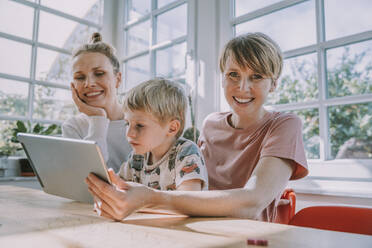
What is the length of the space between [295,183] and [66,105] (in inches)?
79.5

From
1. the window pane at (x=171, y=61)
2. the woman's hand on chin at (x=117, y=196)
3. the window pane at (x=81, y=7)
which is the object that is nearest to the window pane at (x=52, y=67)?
the window pane at (x=81, y=7)

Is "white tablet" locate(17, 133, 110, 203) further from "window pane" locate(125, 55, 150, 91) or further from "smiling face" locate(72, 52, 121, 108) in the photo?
"window pane" locate(125, 55, 150, 91)

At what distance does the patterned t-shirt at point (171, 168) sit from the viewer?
962mm

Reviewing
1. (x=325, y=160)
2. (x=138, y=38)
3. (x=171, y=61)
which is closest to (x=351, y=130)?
(x=325, y=160)

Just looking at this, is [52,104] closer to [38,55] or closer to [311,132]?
[38,55]

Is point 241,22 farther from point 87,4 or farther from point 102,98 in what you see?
point 87,4

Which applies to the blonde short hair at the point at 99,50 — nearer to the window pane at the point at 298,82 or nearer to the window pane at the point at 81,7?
the window pane at the point at 298,82

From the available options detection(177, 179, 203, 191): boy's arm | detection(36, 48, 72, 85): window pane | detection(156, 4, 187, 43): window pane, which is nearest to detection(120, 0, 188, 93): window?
detection(156, 4, 187, 43): window pane

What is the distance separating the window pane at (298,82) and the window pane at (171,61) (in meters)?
0.82

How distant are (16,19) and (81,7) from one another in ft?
1.94

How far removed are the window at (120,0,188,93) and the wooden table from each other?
5.96ft

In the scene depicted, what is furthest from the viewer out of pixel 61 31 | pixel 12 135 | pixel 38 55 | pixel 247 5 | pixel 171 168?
pixel 61 31

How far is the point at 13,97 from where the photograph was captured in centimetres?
248

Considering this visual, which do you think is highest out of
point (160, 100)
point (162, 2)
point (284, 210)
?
point (162, 2)
